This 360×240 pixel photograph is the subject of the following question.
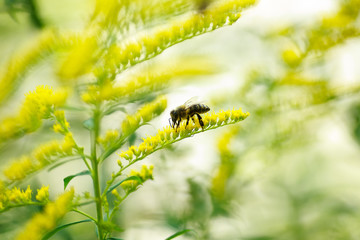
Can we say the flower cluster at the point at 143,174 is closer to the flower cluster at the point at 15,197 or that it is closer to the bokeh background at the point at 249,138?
the flower cluster at the point at 15,197

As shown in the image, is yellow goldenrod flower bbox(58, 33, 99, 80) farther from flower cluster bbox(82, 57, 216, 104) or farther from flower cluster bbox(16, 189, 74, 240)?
flower cluster bbox(16, 189, 74, 240)

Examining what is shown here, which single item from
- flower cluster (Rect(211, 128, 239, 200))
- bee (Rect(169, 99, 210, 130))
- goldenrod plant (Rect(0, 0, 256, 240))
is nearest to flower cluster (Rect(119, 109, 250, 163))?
goldenrod plant (Rect(0, 0, 256, 240))

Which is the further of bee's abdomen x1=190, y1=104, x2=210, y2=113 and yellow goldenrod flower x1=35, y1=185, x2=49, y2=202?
bee's abdomen x1=190, y1=104, x2=210, y2=113

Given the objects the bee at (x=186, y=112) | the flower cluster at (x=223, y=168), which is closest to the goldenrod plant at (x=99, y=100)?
the bee at (x=186, y=112)

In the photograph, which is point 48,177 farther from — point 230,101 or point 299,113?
point 299,113

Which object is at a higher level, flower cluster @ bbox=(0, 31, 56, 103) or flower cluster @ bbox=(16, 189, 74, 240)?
flower cluster @ bbox=(0, 31, 56, 103)
